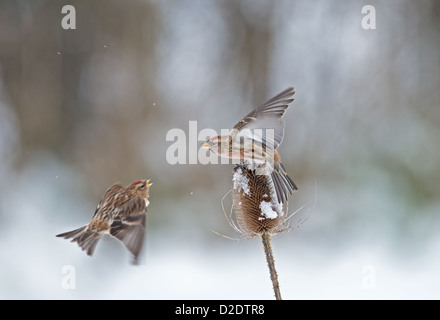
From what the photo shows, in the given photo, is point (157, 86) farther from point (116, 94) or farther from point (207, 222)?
point (207, 222)

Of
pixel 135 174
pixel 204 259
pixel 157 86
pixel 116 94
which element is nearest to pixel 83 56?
pixel 116 94

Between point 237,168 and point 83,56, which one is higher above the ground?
point 83,56

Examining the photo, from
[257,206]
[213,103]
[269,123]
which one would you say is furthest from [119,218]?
[213,103]

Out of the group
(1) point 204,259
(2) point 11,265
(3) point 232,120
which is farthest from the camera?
(3) point 232,120

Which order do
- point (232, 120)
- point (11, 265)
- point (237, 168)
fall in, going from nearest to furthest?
point (237, 168)
point (11, 265)
point (232, 120)

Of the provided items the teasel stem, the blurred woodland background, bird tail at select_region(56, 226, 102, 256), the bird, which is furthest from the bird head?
the blurred woodland background

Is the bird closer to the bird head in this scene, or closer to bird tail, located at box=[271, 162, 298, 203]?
bird tail, located at box=[271, 162, 298, 203]

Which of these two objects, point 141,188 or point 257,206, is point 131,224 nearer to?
point 141,188
